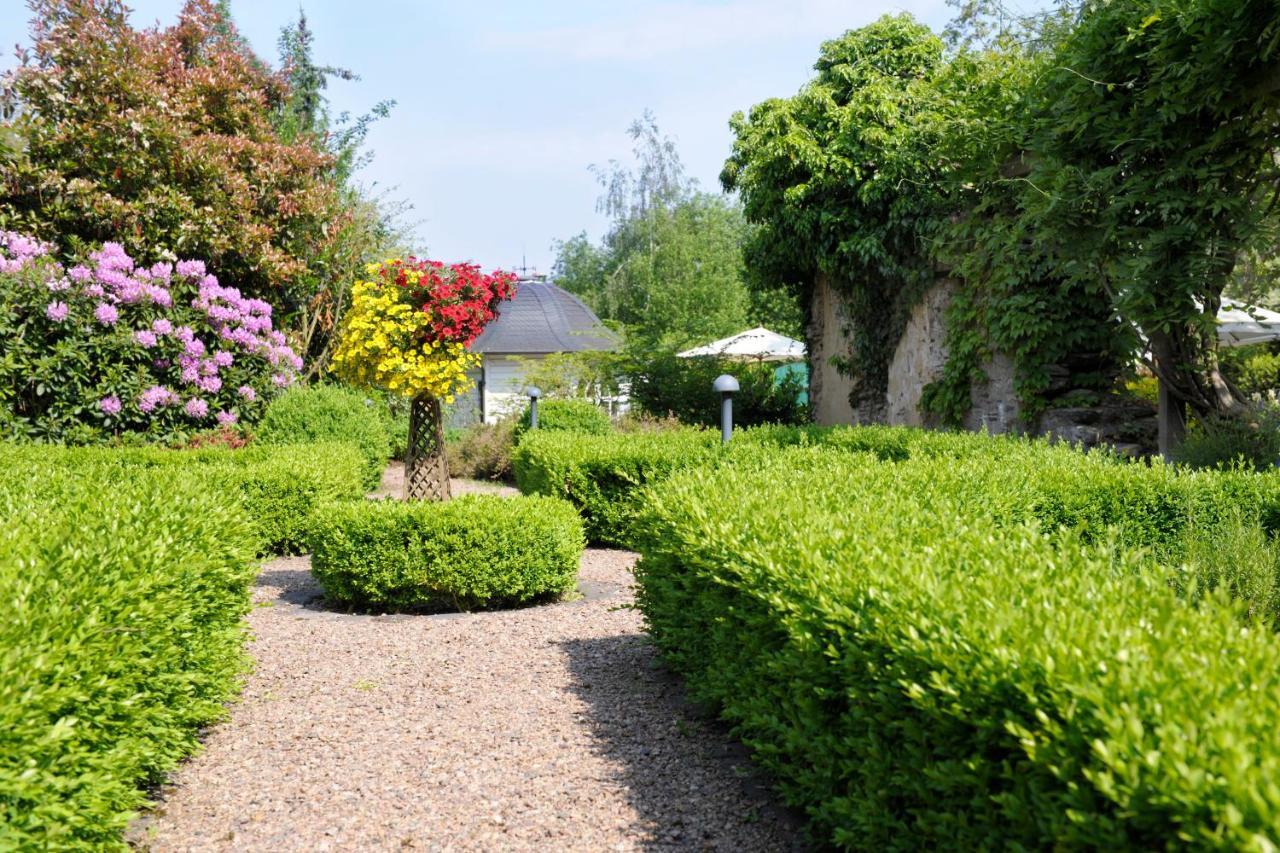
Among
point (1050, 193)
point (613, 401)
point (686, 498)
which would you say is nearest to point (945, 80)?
point (1050, 193)

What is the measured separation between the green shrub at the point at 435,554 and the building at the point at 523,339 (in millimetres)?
18543

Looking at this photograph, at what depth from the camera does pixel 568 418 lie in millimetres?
16016

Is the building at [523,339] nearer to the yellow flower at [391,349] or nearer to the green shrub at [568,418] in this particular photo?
the green shrub at [568,418]

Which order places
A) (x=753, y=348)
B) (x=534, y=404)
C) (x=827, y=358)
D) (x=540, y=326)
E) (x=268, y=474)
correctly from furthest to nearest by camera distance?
(x=540, y=326) < (x=753, y=348) < (x=827, y=358) < (x=534, y=404) < (x=268, y=474)

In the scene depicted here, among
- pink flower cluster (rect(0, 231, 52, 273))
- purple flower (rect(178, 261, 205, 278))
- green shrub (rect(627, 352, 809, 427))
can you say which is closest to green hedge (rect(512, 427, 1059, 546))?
purple flower (rect(178, 261, 205, 278))

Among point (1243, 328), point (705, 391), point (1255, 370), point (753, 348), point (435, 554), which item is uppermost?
point (753, 348)

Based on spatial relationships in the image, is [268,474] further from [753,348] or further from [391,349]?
[753,348]

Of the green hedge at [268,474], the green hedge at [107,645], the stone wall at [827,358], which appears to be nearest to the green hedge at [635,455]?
the green hedge at [268,474]

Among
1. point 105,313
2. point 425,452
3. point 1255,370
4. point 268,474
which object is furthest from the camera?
point 1255,370

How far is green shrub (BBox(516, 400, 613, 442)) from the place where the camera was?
626 inches

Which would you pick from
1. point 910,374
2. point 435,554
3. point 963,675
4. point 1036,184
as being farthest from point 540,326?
point 963,675

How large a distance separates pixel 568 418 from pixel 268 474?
8.08 metres

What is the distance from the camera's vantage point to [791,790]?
10.5 ft

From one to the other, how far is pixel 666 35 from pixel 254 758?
6010mm
